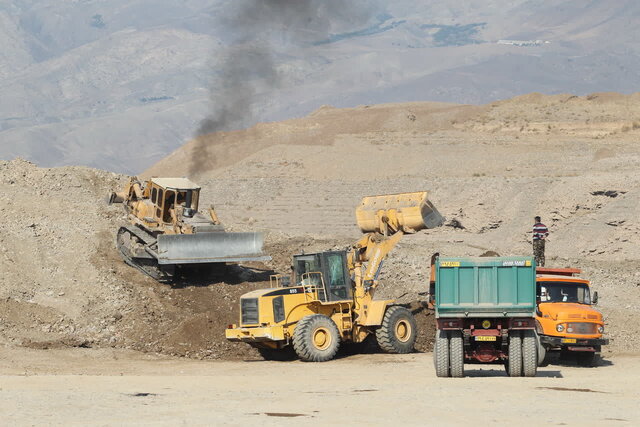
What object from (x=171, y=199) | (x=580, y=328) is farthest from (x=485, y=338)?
(x=171, y=199)

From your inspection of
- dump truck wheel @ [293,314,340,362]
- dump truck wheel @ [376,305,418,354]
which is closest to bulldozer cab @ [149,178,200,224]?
dump truck wheel @ [376,305,418,354]

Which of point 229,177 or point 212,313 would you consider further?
point 229,177

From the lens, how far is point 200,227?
3469 centimetres

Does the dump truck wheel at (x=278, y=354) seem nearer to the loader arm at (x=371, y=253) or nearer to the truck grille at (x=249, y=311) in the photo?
the truck grille at (x=249, y=311)

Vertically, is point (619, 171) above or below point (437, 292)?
above

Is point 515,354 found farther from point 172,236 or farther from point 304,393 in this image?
point 172,236

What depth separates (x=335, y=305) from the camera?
2714 centimetres

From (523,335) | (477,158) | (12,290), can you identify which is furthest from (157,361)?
(477,158)

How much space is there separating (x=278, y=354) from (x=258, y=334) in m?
1.94

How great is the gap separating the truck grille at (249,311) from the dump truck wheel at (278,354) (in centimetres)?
151

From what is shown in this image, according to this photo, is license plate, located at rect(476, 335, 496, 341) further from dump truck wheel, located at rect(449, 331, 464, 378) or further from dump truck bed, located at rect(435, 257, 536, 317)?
dump truck bed, located at rect(435, 257, 536, 317)

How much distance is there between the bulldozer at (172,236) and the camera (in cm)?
3438

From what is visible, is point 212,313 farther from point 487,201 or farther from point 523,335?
point 487,201

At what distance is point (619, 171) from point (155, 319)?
3453cm
